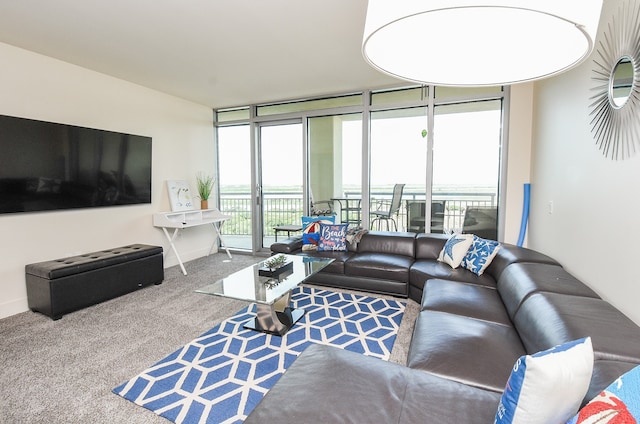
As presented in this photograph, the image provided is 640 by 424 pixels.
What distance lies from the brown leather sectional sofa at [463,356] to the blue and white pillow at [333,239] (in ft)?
5.15

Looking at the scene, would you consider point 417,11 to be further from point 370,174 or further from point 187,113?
point 187,113

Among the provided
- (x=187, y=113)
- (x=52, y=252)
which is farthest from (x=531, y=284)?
(x=187, y=113)

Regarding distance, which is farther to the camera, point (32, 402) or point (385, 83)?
point (385, 83)

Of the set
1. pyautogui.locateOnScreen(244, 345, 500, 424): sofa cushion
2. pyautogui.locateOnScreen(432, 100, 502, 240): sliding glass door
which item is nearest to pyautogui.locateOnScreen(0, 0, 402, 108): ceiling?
pyautogui.locateOnScreen(432, 100, 502, 240): sliding glass door

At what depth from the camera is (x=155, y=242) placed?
462cm

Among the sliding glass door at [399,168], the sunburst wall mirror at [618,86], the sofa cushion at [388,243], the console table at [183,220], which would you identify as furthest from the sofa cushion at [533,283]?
the console table at [183,220]

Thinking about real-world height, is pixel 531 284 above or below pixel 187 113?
below

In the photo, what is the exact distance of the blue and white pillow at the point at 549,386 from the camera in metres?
0.82

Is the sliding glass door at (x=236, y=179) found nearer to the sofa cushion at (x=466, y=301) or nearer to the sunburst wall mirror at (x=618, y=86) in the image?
the sofa cushion at (x=466, y=301)

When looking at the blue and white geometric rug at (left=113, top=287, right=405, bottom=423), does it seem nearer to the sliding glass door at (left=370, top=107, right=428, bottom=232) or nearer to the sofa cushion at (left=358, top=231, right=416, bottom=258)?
the sofa cushion at (left=358, top=231, right=416, bottom=258)

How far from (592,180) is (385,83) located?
9.48 feet

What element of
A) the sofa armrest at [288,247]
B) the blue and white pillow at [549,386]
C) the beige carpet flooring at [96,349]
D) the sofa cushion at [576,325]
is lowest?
the beige carpet flooring at [96,349]

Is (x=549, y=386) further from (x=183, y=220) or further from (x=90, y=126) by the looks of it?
(x=183, y=220)

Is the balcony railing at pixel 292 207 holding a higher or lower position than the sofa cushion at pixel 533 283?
higher
